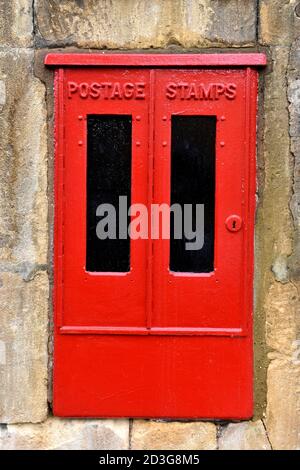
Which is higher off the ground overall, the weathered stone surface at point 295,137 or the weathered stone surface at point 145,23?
the weathered stone surface at point 145,23

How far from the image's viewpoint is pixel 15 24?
114 inches

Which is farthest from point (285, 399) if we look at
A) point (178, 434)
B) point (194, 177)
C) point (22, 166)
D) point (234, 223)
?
point (22, 166)

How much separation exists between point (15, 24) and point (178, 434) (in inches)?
85.8

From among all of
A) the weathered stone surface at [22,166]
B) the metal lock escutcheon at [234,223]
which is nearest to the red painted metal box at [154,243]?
the metal lock escutcheon at [234,223]

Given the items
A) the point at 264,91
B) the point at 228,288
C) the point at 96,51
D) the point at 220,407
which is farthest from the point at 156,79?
the point at 220,407

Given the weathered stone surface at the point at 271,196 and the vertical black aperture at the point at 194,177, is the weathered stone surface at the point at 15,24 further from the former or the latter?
the weathered stone surface at the point at 271,196

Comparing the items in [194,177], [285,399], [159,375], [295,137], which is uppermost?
[295,137]

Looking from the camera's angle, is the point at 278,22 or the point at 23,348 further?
the point at 23,348

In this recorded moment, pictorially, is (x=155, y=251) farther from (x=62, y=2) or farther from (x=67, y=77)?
(x=62, y=2)

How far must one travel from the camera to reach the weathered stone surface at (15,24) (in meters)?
2.90

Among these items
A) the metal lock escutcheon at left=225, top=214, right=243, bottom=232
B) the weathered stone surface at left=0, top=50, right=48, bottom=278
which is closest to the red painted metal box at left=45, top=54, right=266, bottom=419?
the metal lock escutcheon at left=225, top=214, right=243, bottom=232

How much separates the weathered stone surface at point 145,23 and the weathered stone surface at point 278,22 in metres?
0.05

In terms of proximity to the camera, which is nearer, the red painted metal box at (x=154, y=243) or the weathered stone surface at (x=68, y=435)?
the red painted metal box at (x=154, y=243)

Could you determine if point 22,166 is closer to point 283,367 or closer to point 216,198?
point 216,198
